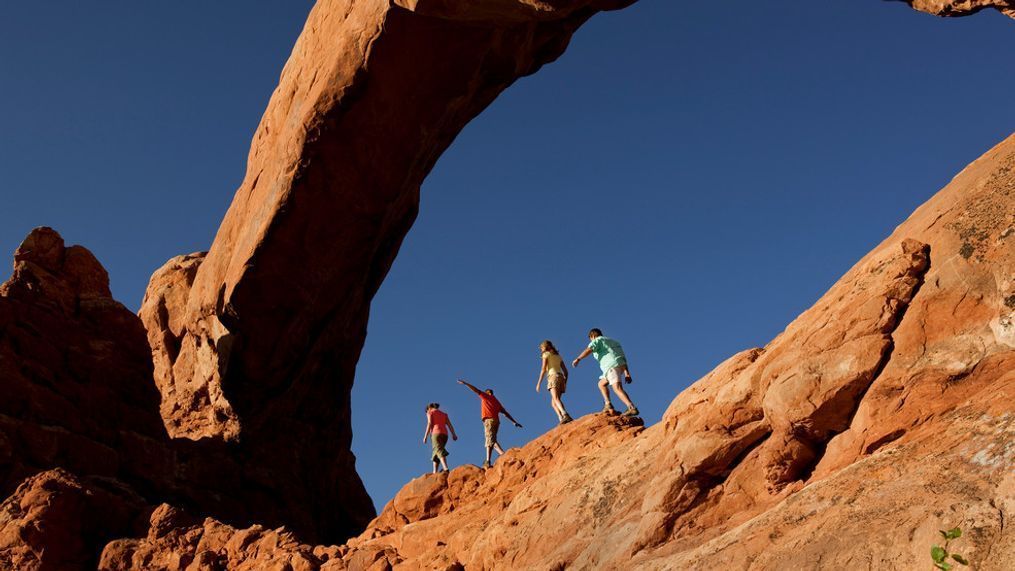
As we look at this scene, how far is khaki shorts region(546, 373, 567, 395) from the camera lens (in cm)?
1678

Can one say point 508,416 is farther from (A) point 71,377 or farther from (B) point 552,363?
(A) point 71,377

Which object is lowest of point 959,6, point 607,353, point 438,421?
point 607,353

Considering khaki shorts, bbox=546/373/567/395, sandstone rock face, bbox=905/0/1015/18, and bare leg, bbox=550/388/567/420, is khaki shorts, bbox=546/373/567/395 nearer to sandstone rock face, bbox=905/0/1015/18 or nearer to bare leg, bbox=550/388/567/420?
bare leg, bbox=550/388/567/420

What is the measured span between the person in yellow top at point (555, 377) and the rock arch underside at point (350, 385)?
878 mm

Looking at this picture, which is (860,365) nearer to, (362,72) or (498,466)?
(498,466)

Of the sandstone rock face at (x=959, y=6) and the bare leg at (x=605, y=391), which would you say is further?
the bare leg at (x=605, y=391)

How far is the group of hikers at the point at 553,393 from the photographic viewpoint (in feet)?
50.5

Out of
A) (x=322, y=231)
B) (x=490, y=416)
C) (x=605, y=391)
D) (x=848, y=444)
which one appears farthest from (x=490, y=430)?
(x=848, y=444)

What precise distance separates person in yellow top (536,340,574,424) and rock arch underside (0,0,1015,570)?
88cm

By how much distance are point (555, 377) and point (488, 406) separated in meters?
2.01

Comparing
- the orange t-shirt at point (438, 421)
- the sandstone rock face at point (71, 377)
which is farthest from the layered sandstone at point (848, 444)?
the sandstone rock face at point (71, 377)

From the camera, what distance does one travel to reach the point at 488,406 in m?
18.1

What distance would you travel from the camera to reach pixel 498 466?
16391 mm

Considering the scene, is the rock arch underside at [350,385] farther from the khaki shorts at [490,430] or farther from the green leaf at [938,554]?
the khaki shorts at [490,430]
